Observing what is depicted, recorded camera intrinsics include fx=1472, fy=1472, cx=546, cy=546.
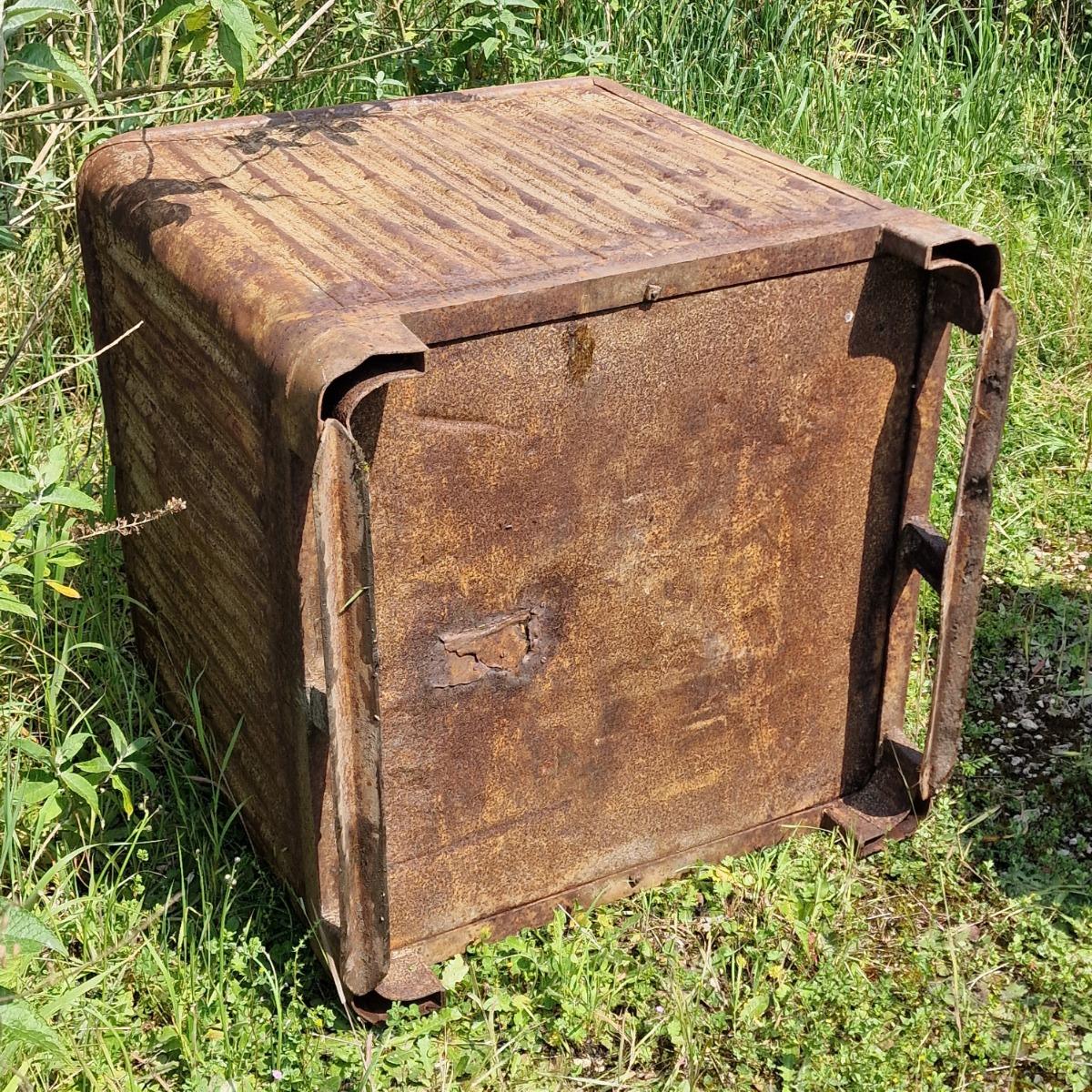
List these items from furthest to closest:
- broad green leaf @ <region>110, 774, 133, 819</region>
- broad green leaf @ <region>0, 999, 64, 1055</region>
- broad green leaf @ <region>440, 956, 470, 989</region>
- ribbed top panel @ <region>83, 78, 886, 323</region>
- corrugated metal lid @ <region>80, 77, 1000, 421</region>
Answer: broad green leaf @ <region>110, 774, 133, 819</region>
broad green leaf @ <region>440, 956, 470, 989</region>
ribbed top panel @ <region>83, 78, 886, 323</region>
corrugated metal lid @ <region>80, 77, 1000, 421</region>
broad green leaf @ <region>0, 999, 64, 1055</region>

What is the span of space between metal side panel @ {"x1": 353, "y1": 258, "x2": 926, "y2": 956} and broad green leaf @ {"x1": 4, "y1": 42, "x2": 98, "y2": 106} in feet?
2.82

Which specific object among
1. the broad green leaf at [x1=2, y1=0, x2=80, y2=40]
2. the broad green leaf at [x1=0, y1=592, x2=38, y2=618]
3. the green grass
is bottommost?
the green grass

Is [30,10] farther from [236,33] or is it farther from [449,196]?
[449,196]

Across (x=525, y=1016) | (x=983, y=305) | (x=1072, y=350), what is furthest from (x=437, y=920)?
(x=1072, y=350)

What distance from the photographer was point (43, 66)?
8.25 ft

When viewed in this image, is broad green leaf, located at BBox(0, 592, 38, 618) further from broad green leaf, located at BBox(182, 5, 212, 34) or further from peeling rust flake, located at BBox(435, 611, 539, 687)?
broad green leaf, located at BBox(182, 5, 212, 34)

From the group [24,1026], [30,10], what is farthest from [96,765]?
[30,10]

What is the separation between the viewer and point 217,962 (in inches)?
103

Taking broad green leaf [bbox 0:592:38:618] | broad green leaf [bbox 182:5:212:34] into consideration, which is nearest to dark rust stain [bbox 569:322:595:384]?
broad green leaf [bbox 182:5:212:34]

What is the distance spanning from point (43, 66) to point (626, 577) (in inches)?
52.1

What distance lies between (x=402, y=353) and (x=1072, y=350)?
3323 millimetres

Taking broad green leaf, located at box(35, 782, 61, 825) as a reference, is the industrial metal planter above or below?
above

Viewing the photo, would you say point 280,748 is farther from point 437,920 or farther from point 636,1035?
point 636,1035

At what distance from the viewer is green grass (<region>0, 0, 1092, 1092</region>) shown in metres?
2.49
